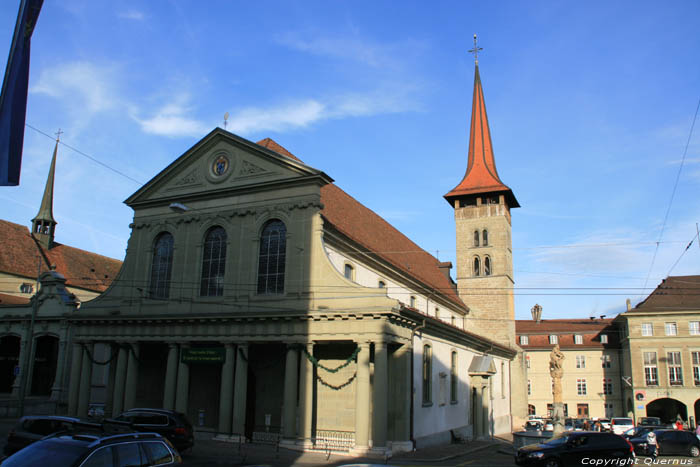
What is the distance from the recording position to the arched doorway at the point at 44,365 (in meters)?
39.8

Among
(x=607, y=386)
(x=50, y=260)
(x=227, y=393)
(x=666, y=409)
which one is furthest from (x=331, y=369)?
(x=607, y=386)

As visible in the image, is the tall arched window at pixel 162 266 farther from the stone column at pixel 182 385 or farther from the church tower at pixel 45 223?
the church tower at pixel 45 223

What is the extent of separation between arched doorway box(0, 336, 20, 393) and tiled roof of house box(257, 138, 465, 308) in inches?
1036

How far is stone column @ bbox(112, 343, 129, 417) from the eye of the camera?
90.5 feet

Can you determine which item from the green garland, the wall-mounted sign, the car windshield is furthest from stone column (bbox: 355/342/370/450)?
the car windshield

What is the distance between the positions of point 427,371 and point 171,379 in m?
12.1

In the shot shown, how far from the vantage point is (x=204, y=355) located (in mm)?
25609

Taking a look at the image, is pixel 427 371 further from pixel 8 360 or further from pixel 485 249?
pixel 8 360

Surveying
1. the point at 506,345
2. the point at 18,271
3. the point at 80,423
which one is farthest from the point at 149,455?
the point at 18,271

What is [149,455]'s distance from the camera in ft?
33.3

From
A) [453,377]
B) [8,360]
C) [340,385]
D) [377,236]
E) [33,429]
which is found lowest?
[33,429]

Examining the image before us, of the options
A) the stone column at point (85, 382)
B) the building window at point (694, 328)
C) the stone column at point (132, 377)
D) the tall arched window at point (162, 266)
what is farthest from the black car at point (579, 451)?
the building window at point (694, 328)

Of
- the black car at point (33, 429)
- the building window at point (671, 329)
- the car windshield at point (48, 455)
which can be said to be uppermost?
the building window at point (671, 329)

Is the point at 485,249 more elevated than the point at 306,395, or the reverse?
the point at 485,249
